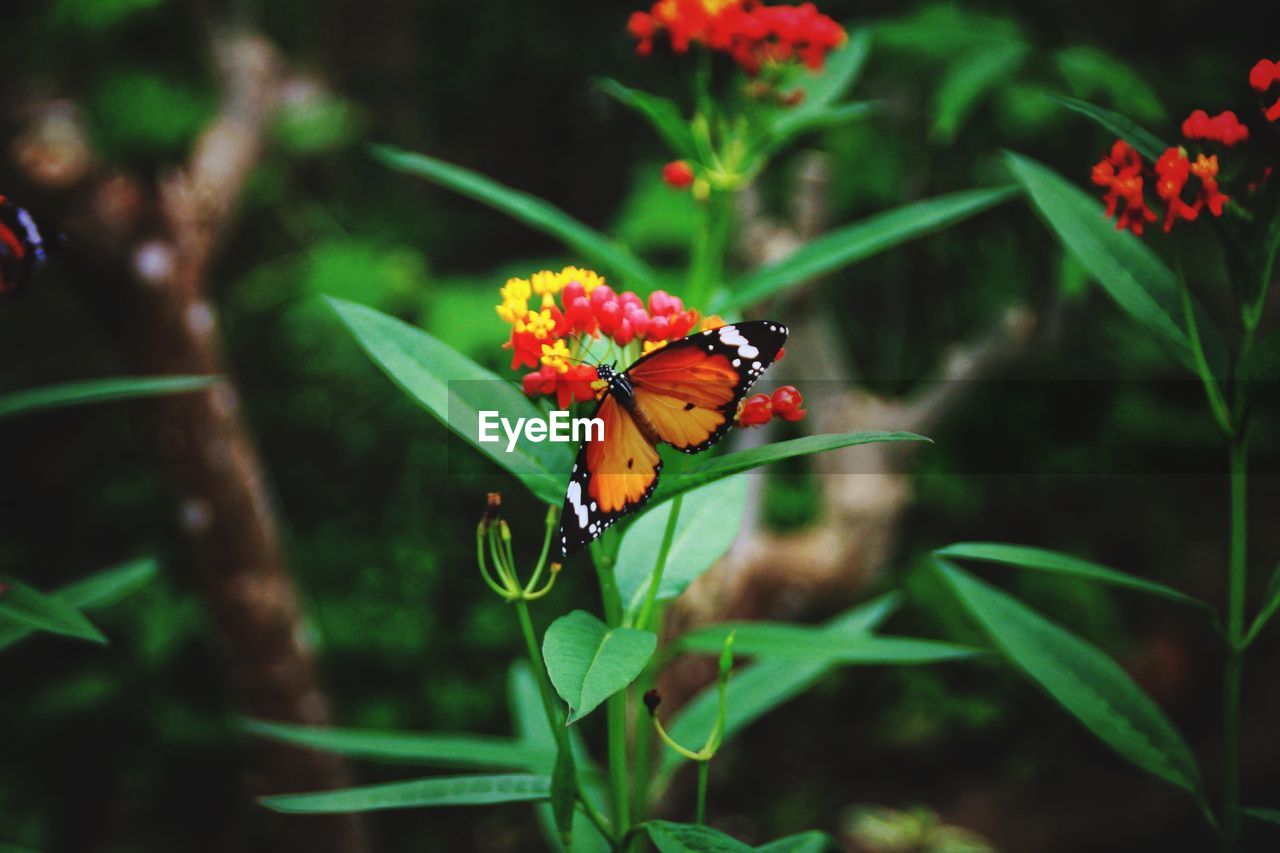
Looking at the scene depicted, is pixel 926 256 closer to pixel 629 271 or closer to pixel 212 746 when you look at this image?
pixel 629 271

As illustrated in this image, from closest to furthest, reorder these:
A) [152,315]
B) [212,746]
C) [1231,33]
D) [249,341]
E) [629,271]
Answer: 1. [629,271]
2. [152,315]
3. [1231,33]
4. [212,746]
5. [249,341]

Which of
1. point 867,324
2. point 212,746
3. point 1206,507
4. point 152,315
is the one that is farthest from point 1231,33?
point 212,746

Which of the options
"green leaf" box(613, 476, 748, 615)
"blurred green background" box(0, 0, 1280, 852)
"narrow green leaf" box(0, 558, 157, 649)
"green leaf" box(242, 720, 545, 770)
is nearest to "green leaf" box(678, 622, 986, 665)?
"green leaf" box(613, 476, 748, 615)

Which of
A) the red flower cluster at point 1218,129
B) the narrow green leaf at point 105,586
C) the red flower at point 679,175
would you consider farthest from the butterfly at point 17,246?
the red flower cluster at point 1218,129

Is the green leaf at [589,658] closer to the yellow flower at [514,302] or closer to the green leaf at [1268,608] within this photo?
the yellow flower at [514,302]

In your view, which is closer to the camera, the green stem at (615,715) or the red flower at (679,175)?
the green stem at (615,715)

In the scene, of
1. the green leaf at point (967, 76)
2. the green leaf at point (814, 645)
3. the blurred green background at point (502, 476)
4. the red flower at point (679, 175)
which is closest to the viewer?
the green leaf at point (814, 645)

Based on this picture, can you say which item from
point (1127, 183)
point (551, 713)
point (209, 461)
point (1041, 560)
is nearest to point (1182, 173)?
point (1127, 183)
